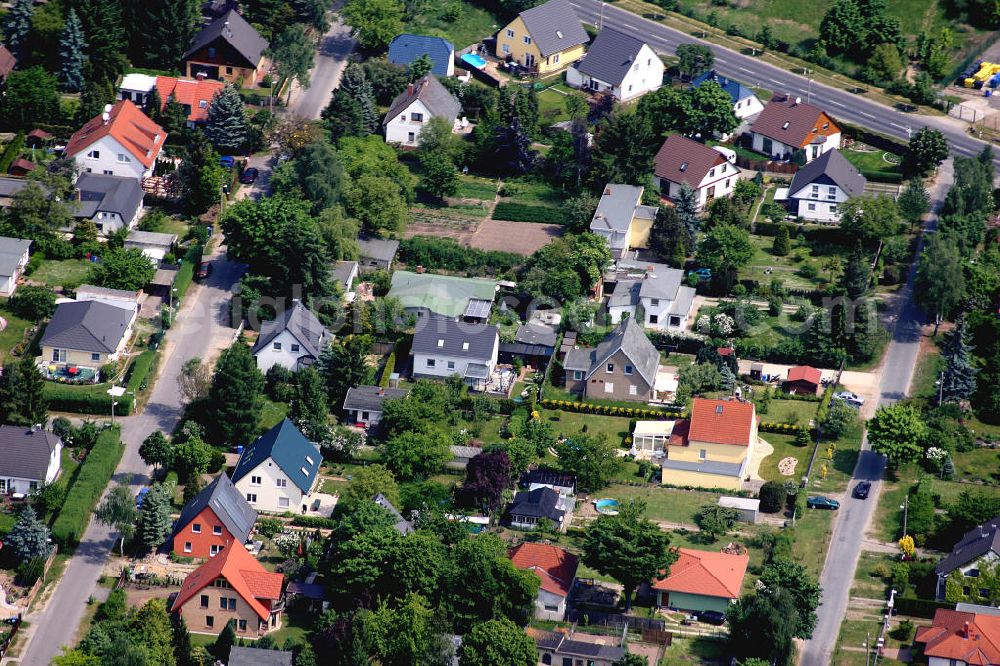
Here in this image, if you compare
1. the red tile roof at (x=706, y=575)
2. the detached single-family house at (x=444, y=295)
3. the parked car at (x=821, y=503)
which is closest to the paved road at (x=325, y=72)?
the detached single-family house at (x=444, y=295)

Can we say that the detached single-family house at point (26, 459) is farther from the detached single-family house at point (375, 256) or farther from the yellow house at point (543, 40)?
the yellow house at point (543, 40)

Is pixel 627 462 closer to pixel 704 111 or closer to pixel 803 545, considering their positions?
pixel 803 545

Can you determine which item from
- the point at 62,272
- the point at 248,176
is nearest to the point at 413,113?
the point at 248,176

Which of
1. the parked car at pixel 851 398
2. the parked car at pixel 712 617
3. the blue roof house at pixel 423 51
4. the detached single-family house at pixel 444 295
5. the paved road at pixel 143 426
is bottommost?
the paved road at pixel 143 426

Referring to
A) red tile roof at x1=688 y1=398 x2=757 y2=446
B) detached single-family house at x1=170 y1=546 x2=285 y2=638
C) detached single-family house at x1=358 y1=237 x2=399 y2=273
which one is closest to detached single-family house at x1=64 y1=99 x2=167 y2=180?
detached single-family house at x1=358 y1=237 x2=399 y2=273

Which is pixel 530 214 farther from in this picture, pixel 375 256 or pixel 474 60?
pixel 474 60
